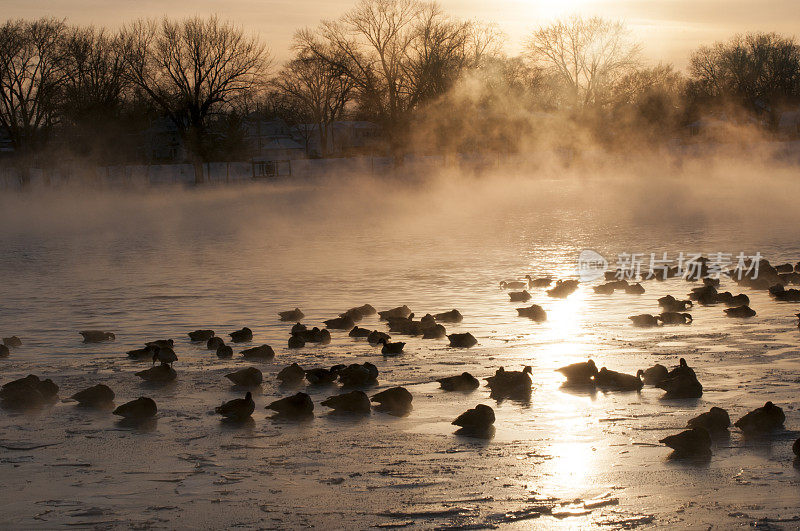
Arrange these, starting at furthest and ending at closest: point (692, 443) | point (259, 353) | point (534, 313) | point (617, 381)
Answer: point (534, 313)
point (259, 353)
point (617, 381)
point (692, 443)

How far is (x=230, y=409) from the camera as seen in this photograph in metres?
5.16

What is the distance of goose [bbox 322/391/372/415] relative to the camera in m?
5.34

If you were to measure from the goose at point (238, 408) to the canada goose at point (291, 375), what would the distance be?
35.4 inches

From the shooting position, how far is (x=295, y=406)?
5.21 m

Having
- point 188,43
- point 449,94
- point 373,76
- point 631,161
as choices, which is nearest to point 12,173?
point 188,43

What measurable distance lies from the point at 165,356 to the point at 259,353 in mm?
730

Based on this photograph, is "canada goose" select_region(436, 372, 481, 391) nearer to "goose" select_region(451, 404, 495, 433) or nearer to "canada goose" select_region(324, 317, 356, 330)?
"goose" select_region(451, 404, 495, 433)

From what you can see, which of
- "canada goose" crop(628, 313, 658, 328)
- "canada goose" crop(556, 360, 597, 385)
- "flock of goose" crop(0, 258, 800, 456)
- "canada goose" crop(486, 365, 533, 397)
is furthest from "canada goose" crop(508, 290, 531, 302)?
"canada goose" crop(486, 365, 533, 397)

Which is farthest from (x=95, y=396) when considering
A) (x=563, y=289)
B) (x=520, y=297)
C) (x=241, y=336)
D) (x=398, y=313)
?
(x=563, y=289)

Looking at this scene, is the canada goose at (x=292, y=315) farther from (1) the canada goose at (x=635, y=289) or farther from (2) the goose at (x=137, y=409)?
(1) the canada goose at (x=635, y=289)

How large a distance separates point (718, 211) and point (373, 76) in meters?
40.8

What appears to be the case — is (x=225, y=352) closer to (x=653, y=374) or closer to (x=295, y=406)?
(x=295, y=406)

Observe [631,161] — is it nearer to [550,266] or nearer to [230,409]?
[550,266]

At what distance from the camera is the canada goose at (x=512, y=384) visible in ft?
18.3
